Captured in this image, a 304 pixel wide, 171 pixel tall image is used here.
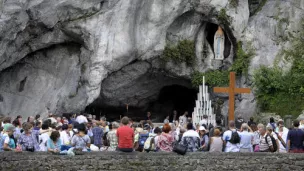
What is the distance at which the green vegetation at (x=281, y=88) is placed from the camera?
30047 mm

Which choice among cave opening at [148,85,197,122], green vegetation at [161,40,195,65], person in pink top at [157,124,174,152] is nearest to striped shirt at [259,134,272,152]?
person in pink top at [157,124,174,152]

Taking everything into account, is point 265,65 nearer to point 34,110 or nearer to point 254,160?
point 34,110

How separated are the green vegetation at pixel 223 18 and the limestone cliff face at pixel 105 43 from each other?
0.39ft

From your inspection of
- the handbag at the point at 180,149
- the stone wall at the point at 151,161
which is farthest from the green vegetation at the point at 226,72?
the handbag at the point at 180,149

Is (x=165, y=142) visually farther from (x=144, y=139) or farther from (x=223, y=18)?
(x=223, y=18)

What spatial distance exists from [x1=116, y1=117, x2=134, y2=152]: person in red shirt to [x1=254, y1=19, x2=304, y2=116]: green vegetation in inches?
462

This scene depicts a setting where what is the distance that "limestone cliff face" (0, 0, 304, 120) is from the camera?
99.9 feet

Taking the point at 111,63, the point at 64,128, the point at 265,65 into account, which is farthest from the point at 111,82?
the point at 64,128

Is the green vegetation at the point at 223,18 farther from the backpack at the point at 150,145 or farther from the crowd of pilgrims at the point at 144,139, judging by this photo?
the backpack at the point at 150,145

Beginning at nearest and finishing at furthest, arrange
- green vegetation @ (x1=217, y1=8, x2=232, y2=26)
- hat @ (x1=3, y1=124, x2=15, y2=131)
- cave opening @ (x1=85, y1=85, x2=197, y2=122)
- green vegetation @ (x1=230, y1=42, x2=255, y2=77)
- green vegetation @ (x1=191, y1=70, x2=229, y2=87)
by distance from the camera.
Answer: hat @ (x1=3, y1=124, x2=15, y2=131), green vegetation @ (x1=217, y1=8, x2=232, y2=26), green vegetation @ (x1=230, y1=42, x2=255, y2=77), green vegetation @ (x1=191, y1=70, x2=229, y2=87), cave opening @ (x1=85, y1=85, x2=197, y2=122)

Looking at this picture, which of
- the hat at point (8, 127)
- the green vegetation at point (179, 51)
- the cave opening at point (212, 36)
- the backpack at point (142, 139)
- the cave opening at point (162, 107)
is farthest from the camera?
the cave opening at point (162, 107)

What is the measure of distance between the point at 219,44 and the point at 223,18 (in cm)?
113

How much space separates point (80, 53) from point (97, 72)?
4.11 feet

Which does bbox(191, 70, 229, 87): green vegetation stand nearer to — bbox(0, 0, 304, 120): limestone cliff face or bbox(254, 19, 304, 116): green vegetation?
bbox(0, 0, 304, 120): limestone cliff face
